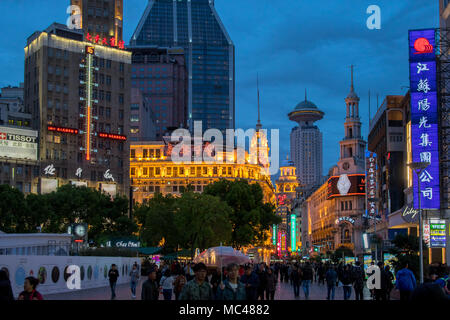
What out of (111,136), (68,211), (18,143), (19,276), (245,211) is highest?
(111,136)

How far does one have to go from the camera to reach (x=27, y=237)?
44719 mm

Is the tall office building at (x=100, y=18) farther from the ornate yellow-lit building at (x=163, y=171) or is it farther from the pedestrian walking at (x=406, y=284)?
the pedestrian walking at (x=406, y=284)

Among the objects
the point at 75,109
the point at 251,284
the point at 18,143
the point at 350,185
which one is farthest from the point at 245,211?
the point at 251,284

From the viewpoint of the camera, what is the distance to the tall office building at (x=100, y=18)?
11794cm

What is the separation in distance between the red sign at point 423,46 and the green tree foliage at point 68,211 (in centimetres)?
3806

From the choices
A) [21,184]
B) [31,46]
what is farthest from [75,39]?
[21,184]

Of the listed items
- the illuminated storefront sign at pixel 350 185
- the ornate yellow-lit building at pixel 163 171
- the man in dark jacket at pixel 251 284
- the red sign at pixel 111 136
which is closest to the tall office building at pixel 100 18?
the red sign at pixel 111 136

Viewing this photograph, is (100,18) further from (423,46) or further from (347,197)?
(423,46)

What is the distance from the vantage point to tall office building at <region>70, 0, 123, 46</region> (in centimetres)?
11794

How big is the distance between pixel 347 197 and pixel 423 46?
87621 millimetres

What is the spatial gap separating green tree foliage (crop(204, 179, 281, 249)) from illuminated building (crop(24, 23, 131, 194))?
3082cm

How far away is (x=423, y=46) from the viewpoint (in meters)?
58.1
